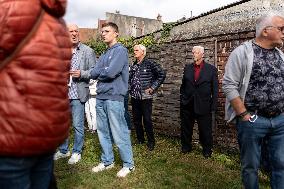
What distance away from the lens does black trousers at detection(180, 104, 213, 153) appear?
7617mm

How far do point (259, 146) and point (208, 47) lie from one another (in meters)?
4.36

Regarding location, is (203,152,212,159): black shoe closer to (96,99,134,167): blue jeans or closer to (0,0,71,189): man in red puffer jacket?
(96,99,134,167): blue jeans

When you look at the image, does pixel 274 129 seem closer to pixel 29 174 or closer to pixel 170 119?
pixel 29 174

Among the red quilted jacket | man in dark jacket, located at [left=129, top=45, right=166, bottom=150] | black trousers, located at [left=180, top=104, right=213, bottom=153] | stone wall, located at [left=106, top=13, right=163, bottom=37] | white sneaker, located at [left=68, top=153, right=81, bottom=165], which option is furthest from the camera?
stone wall, located at [left=106, top=13, right=163, bottom=37]

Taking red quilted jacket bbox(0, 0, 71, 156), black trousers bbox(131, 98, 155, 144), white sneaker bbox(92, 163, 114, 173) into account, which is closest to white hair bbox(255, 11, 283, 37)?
red quilted jacket bbox(0, 0, 71, 156)

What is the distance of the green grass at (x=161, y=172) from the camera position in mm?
5633

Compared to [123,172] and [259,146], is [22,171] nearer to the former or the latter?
[259,146]

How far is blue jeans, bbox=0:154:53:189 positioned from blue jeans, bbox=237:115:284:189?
7.35ft

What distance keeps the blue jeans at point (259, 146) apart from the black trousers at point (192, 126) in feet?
11.0

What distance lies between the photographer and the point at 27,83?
7.30ft

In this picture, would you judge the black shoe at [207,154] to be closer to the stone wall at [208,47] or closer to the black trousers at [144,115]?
the stone wall at [208,47]

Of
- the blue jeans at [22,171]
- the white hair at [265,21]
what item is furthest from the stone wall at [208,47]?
the blue jeans at [22,171]

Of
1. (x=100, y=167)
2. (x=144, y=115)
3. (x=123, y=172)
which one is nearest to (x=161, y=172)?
(x=123, y=172)

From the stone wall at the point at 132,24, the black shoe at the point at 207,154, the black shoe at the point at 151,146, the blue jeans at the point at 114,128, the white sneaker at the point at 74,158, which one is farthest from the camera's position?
the stone wall at the point at 132,24
